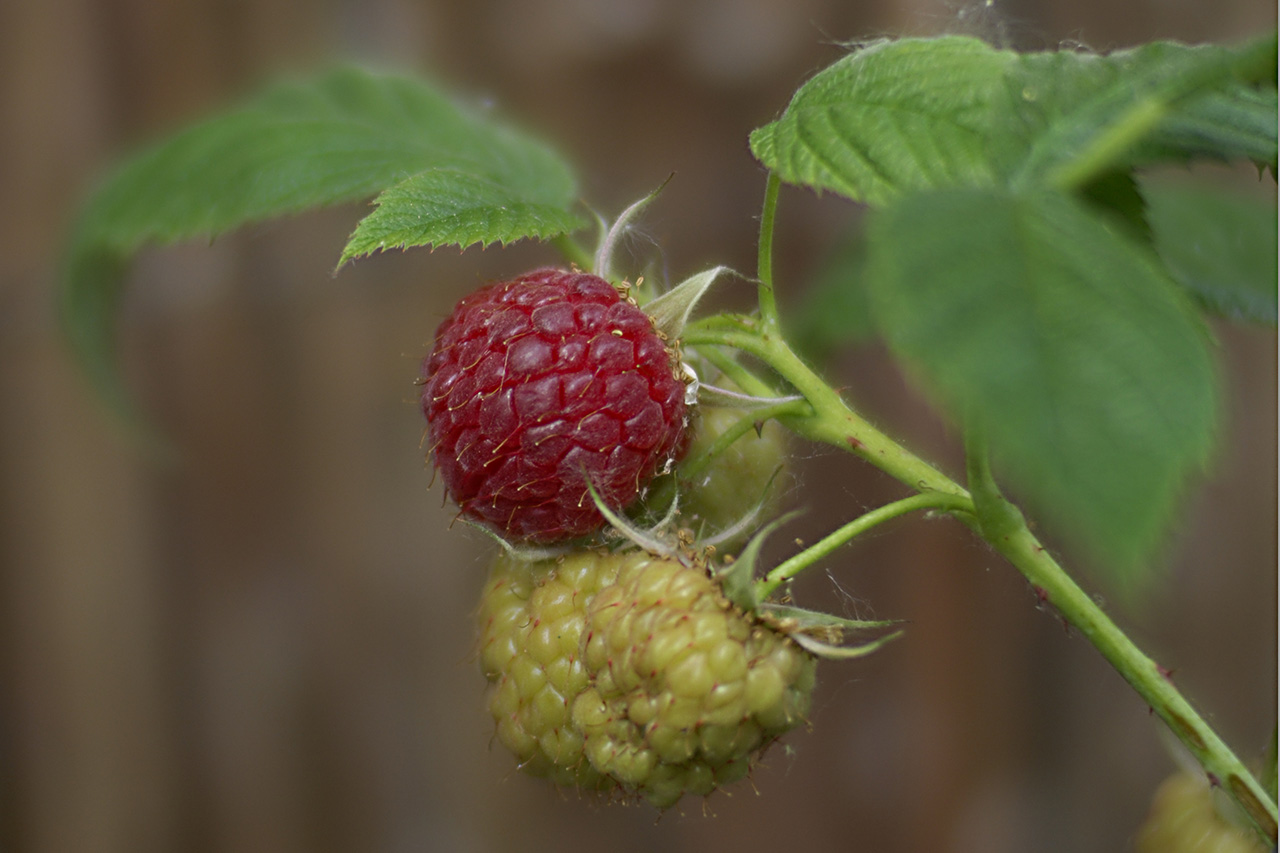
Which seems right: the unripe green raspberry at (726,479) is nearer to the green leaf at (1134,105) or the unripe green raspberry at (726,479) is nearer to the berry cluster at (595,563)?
the berry cluster at (595,563)

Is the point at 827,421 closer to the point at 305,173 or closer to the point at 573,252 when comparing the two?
the point at 573,252

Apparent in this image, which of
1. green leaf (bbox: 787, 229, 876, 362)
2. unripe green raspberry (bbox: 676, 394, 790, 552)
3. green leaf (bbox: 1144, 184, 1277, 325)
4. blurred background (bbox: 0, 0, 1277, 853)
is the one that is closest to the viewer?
unripe green raspberry (bbox: 676, 394, 790, 552)

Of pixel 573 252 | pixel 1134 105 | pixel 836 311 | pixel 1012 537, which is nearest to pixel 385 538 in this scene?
pixel 836 311

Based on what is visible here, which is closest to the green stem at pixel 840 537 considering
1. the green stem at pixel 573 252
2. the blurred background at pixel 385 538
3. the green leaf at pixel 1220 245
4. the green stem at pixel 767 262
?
the green stem at pixel 767 262

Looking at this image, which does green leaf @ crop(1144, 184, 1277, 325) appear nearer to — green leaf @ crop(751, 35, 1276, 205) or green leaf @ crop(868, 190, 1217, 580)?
green leaf @ crop(751, 35, 1276, 205)

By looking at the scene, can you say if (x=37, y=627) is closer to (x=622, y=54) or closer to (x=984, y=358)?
(x=622, y=54)

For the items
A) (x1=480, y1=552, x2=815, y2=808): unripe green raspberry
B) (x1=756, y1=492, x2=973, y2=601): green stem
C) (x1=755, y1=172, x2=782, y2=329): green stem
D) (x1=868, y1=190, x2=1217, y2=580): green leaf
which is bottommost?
(x1=480, y1=552, x2=815, y2=808): unripe green raspberry

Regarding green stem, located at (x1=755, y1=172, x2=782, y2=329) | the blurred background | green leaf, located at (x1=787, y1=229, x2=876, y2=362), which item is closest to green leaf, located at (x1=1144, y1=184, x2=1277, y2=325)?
green leaf, located at (x1=787, y1=229, x2=876, y2=362)
